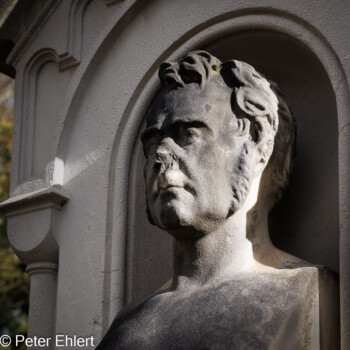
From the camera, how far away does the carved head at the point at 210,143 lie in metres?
4.36

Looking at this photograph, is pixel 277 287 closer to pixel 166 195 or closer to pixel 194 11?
pixel 166 195

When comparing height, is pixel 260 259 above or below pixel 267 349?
above

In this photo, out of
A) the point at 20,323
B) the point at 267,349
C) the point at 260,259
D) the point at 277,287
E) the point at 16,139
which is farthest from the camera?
the point at 20,323

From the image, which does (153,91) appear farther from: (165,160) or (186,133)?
(165,160)

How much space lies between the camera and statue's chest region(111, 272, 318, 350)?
3.98 metres

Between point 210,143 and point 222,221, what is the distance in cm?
37

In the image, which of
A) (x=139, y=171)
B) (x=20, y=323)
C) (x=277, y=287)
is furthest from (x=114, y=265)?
(x=20, y=323)

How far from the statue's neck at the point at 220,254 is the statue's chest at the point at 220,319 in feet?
0.32

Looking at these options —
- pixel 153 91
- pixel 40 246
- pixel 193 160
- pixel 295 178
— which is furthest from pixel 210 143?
pixel 40 246

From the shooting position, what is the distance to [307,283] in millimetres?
4176

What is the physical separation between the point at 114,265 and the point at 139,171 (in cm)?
56

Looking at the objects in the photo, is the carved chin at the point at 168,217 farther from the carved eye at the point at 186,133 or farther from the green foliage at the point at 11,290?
the green foliage at the point at 11,290

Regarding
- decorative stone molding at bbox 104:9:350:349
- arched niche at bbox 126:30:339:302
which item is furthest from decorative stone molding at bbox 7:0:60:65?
arched niche at bbox 126:30:339:302

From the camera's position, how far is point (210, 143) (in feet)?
14.6
